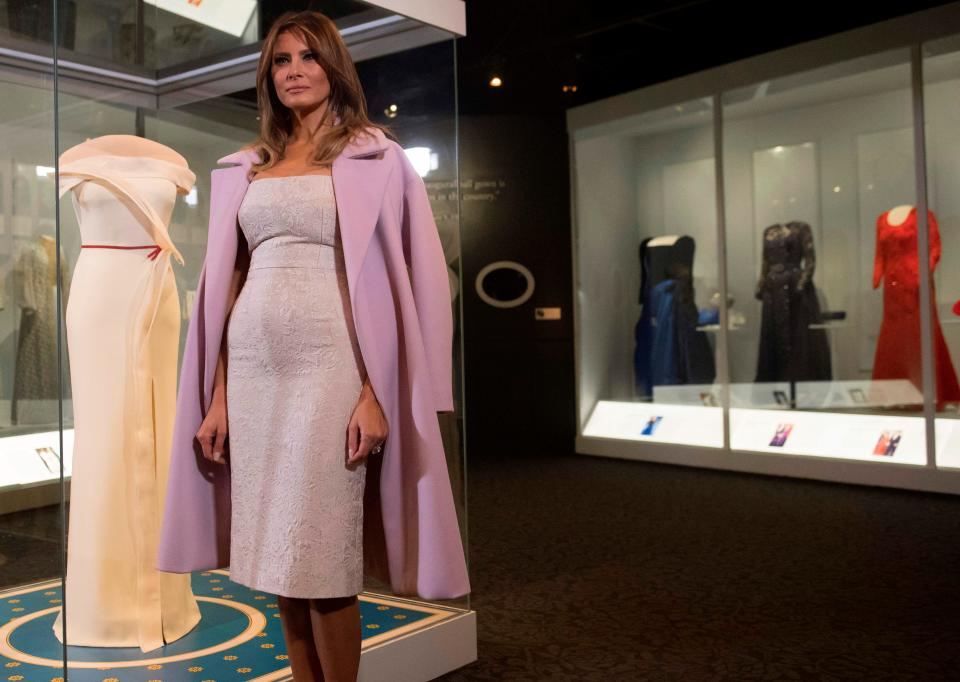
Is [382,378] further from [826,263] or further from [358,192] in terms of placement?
[826,263]

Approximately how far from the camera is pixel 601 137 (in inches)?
304

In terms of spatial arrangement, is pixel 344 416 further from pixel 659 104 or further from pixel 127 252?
pixel 659 104

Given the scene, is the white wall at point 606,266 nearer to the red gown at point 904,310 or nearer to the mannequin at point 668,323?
the mannequin at point 668,323

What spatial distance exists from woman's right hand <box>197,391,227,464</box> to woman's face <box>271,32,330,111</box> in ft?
2.06

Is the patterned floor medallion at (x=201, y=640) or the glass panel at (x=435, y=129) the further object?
the glass panel at (x=435, y=129)

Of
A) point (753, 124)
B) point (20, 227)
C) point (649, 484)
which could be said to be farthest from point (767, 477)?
point (20, 227)

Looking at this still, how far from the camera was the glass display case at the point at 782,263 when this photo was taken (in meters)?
5.86

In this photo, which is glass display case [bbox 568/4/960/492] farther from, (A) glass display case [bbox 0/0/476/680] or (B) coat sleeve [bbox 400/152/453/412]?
(B) coat sleeve [bbox 400/152/453/412]

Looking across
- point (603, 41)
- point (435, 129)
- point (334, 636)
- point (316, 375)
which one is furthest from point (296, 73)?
point (603, 41)

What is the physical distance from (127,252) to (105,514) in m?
0.63

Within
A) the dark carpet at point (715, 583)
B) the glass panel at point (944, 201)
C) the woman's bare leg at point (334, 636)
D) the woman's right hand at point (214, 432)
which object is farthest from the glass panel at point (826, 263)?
the woman's right hand at point (214, 432)

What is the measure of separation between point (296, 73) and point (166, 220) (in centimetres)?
67

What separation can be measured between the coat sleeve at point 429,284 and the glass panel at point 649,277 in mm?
5398

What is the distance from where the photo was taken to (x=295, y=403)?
1726mm
